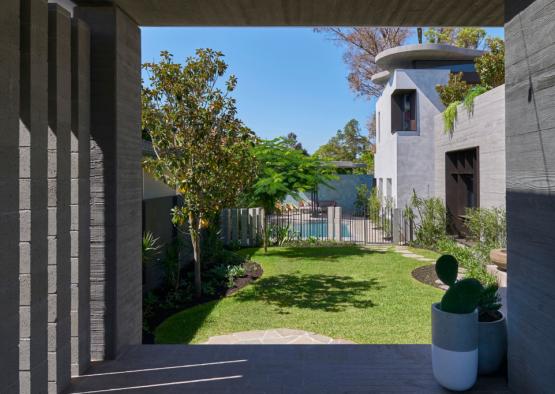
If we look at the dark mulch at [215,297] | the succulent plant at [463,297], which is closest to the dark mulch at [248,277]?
the dark mulch at [215,297]

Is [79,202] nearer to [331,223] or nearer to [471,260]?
[471,260]

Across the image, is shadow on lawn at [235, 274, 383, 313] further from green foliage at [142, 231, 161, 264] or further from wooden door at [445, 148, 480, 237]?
wooden door at [445, 148, 480, 237]

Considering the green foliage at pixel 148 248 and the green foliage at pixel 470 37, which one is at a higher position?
the green foliage at pixel 470 37

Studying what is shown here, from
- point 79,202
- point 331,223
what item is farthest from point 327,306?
point 331,223

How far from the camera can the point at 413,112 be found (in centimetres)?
1556

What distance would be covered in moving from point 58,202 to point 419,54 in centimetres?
1565

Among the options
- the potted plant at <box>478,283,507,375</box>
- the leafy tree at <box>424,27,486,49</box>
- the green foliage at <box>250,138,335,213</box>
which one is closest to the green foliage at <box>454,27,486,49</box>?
the leafy tree at <box>424,27,486,49</box>

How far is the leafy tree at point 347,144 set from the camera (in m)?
44.8

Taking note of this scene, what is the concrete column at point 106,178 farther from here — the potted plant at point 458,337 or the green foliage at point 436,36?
the green foliage at point 436,36

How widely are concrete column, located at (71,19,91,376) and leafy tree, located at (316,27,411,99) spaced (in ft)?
74.8

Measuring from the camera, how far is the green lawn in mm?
6145

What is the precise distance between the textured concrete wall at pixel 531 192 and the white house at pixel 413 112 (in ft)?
40.5

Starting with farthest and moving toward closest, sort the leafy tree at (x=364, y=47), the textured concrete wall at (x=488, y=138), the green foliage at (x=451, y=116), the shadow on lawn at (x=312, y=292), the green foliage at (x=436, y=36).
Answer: the leafy tree at (x=364, y=47) < the green foliage at (x=436, y=36) < the green foliage at (x=451, y=116) < the textured concrete wall at (x=488, y=138) < the shadow on lawn at (x=312, y=292)

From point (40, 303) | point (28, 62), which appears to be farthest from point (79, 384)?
point (28, 62)
